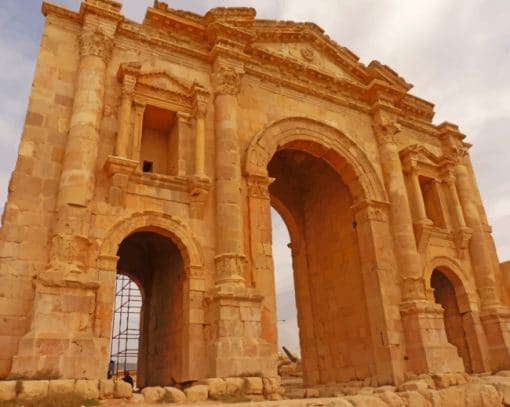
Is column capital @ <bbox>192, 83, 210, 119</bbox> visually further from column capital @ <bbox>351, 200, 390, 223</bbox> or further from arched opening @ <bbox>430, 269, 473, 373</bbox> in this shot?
arched opening @ <bbox>430, 269, 473, 373</bbox>

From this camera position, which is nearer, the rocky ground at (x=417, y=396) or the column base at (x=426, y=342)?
the rocky ground at (x=417, y=396)

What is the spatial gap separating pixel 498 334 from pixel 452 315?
148 centimetres

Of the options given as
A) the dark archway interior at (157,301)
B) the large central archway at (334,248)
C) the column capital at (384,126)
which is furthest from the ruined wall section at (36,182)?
the column capital at (384,126)

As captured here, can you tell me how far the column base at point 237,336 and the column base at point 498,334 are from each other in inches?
325

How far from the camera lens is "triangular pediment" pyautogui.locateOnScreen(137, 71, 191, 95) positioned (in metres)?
11.3

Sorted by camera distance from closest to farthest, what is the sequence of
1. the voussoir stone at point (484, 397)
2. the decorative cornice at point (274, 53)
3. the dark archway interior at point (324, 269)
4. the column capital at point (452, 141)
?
the voussoir stone at point (484, 397) → the decorative cornice at point (274, 53) → the dark archway interior at point (324, 269) → the column capital at point (452, 141)

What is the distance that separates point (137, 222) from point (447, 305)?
11181mm

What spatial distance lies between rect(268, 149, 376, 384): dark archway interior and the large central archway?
0.10ft

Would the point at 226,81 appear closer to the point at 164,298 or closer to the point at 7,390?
the point at 164,298

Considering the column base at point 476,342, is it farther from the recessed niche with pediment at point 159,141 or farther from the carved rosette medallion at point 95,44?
the carved rosette medallion at point 95,44

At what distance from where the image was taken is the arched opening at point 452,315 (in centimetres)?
1434

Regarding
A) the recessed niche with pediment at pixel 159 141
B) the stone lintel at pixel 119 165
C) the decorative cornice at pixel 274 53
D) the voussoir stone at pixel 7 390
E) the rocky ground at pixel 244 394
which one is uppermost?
the decorative cornice at pixel 274 53

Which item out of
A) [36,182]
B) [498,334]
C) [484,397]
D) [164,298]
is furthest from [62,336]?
[498,334]

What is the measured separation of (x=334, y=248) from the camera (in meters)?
15.3
